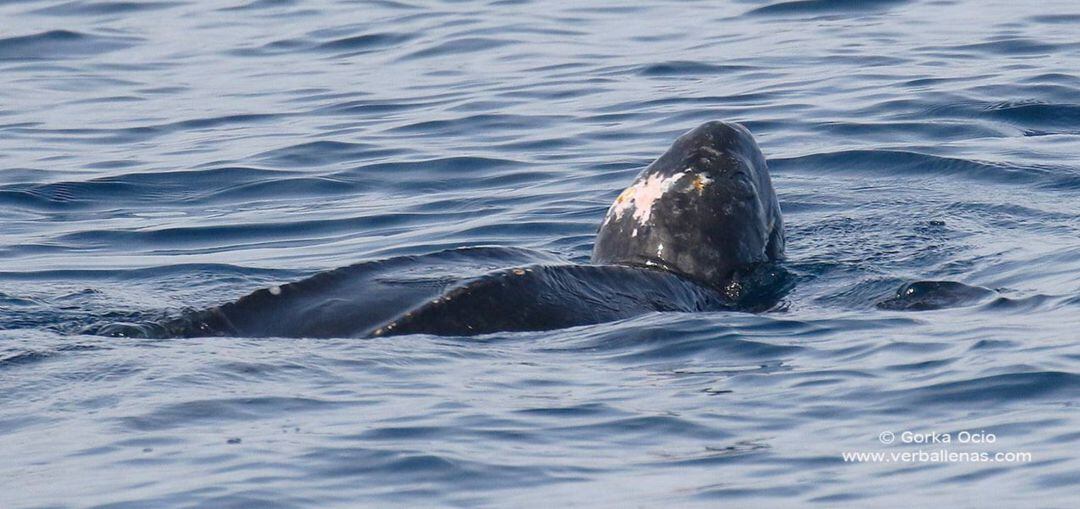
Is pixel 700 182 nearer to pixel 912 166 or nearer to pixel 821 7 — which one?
pixel 912 166

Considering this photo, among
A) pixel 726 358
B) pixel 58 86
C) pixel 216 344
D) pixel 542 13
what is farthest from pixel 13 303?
pixel 542 13

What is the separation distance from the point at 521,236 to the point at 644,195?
2.33 m

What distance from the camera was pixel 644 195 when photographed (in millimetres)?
9781

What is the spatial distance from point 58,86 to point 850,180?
914 cm

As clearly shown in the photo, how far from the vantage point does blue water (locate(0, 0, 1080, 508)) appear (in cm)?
634

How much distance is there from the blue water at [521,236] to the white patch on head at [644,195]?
102cm

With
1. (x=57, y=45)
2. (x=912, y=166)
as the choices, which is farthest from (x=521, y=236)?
(x=57, y=45)

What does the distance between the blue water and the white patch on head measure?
1.02m

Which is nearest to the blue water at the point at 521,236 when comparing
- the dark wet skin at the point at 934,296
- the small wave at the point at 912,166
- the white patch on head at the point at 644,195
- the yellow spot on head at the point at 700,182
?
the small wave at the point at 912,166

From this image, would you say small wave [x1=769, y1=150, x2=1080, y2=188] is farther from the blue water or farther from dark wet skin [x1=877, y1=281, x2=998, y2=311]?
dark wet skin [x1=877, y1=281, x2=998, y2=311]

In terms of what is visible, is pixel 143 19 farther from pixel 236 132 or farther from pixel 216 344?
pixel 216 344

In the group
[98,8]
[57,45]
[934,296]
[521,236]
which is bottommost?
[521,236]

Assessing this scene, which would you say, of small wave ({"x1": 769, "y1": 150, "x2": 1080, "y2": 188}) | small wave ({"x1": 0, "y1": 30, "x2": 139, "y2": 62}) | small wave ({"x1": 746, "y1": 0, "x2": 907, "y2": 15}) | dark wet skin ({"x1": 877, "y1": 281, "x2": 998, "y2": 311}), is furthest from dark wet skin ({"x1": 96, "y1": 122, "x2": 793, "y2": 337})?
small wave ({"x1": 0, "y1": 30, "x2": 139, "y2": 62})

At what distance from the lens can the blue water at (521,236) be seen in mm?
6337
